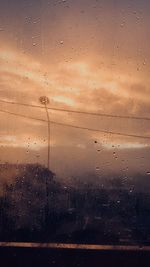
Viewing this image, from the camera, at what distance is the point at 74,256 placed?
2525 mm

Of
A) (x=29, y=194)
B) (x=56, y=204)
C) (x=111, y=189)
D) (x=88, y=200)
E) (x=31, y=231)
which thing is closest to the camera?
(x=31, y=231)

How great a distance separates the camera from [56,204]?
1997cm

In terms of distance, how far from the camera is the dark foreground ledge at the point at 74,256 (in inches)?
97.3

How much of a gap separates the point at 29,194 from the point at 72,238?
15.0m

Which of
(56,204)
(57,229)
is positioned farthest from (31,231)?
(56,204)

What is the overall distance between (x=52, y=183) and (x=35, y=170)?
1.52 m

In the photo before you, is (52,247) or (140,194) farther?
(140,194)

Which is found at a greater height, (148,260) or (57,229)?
(148,260)

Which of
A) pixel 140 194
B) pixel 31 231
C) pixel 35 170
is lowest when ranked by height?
pixel 31 231

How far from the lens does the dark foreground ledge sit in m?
2.47

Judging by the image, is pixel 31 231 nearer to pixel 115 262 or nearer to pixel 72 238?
pixel 72 238

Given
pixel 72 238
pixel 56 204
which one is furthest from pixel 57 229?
pixel 56 204

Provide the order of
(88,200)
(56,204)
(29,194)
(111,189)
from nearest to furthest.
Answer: (56,204) < (111,189) < (29,194) < (88,200)

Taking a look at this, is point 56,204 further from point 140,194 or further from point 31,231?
point 140,194
